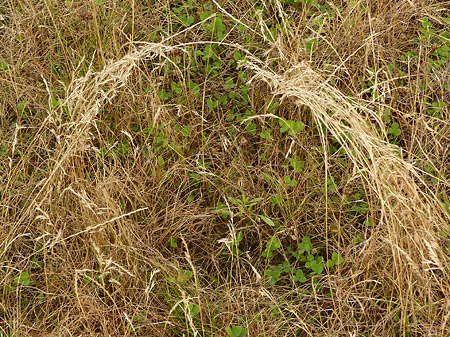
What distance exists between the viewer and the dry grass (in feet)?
6.52

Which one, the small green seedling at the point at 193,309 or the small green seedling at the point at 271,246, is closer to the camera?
the small green seedling at the point at 193,309

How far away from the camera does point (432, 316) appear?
1956mm

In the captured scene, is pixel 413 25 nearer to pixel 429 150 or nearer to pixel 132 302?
pixel 429 150

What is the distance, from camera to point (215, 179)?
8.04ft

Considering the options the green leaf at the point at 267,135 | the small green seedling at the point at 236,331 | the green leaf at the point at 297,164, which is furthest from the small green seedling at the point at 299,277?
the green leaf at the point at 267,135

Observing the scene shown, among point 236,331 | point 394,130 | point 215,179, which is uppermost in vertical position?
Result: point 394,130

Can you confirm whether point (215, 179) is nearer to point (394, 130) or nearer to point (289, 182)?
point (289, 182)

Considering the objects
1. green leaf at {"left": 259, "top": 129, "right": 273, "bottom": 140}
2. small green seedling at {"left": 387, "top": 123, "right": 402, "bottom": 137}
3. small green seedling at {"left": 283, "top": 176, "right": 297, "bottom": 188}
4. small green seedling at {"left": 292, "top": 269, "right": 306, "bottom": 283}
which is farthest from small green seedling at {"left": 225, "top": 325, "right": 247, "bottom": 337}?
small green seedling at {"left": 387, "top": 123, "right": 402, "bottom": 137}

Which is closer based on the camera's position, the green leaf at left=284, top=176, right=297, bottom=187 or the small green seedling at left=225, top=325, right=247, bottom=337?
the small green seedling at left=225, top=325, right=247, bottom=337

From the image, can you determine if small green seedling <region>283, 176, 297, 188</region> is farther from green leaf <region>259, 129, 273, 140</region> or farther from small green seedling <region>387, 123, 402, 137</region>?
small green seedling <region>387, 123, 402, 137</region>

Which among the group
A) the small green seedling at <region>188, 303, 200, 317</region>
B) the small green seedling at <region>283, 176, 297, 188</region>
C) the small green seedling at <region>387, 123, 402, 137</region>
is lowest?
the small green seedling at <region>188, 303, 200, 317</region>

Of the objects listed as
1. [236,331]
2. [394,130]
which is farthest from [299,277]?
[394,130]

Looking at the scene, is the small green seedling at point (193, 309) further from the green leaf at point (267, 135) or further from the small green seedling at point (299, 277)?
the green leaf at point (267, 135)

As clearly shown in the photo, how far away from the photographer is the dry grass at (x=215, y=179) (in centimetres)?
199
